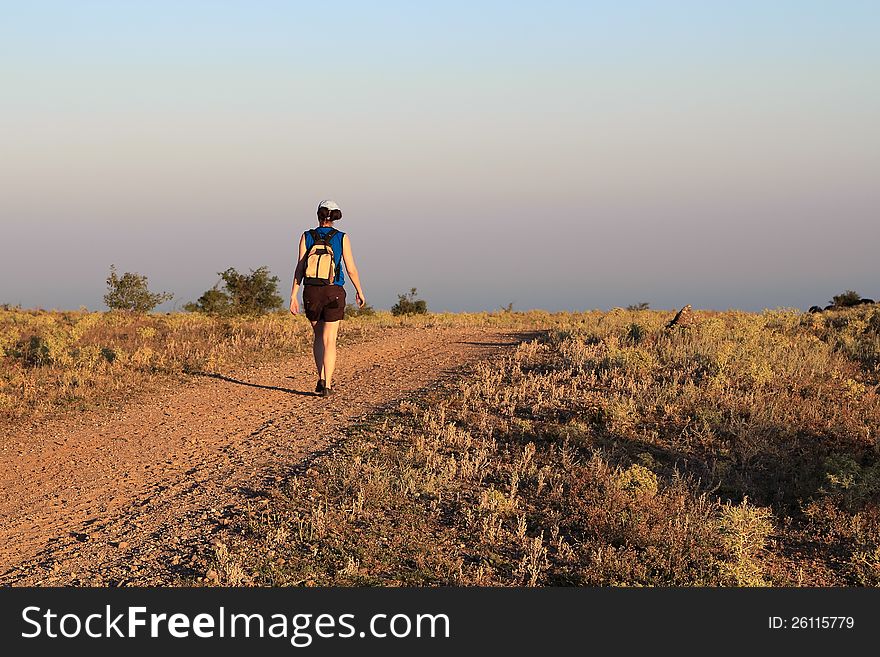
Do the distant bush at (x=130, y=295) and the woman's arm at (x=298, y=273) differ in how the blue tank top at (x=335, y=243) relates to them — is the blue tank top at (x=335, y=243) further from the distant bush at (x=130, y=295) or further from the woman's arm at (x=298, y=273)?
the distant bush at (x=130, y=295)

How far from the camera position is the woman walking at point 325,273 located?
40.5ft

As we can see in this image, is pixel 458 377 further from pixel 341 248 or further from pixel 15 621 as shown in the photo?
pixel 15 621

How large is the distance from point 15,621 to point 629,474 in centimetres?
563

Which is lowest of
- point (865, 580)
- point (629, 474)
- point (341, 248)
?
point (865, 580)

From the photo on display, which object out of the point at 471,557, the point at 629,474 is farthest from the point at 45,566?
the point at 629,474

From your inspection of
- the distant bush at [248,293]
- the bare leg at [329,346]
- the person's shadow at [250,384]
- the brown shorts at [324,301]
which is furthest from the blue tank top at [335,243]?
the distant bush at [248,293]

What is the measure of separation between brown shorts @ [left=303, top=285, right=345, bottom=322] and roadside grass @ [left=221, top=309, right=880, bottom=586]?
1.84 meters

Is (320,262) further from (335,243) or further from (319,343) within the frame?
(319,343)

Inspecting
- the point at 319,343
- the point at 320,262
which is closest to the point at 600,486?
the point at 320,262

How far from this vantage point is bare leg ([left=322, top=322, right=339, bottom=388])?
12.8 meters

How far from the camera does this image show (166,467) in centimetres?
955

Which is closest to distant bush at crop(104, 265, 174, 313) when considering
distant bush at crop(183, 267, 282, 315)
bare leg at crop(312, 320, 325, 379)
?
distant bush at crop(183, 267, 282, 315)

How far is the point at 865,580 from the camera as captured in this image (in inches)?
A: 291

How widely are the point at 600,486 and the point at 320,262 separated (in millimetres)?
5611
